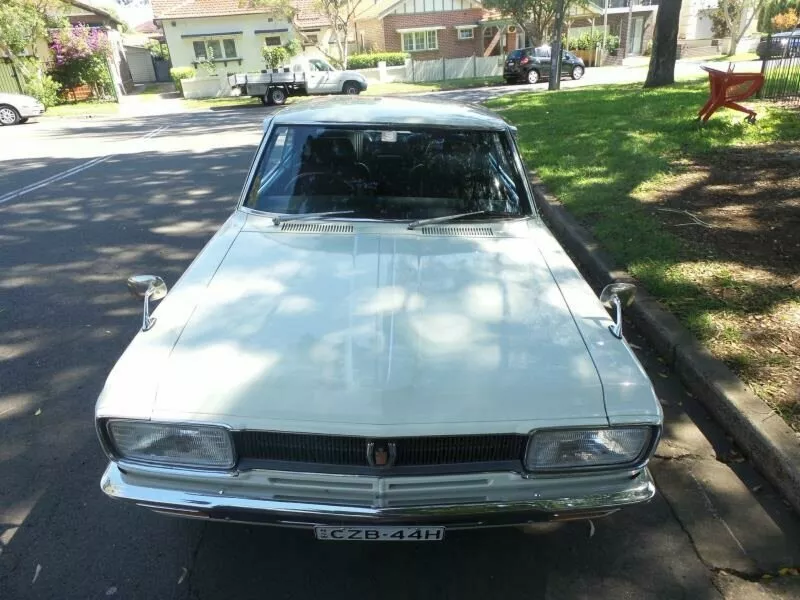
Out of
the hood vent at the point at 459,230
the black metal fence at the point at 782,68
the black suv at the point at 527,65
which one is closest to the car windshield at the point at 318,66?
the black suv at the point at 527,65

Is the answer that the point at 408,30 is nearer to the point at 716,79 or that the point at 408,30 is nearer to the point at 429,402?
the point at 716,79

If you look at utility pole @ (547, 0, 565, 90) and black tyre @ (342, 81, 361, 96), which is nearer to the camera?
utility pole @ (547, 0, 565, 90)

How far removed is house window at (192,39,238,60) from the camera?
32312mm

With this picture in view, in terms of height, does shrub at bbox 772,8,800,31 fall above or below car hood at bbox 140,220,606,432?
above

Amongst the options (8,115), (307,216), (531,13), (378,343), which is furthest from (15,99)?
(531,13)

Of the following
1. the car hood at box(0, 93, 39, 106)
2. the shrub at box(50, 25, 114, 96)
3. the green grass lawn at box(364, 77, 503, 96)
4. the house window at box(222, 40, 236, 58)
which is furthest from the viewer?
the house window at box(222, 40, 236, 58)

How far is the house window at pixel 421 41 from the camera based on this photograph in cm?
3806

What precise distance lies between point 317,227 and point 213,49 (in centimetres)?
3394

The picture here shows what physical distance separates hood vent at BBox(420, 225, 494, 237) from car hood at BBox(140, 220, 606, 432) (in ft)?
0.51

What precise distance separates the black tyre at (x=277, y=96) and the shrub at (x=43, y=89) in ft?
31.7

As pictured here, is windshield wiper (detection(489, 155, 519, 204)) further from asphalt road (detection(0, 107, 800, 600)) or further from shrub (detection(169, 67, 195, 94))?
shrub (detection(169, 67, 195, 94))

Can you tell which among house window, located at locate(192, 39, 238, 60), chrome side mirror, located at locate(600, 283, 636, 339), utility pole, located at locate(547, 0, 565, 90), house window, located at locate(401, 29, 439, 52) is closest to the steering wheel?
chrome side mirror, located at locate(600, 283, 636, 339)

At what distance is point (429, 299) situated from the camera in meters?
2.45

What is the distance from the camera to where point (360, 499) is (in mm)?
1938
